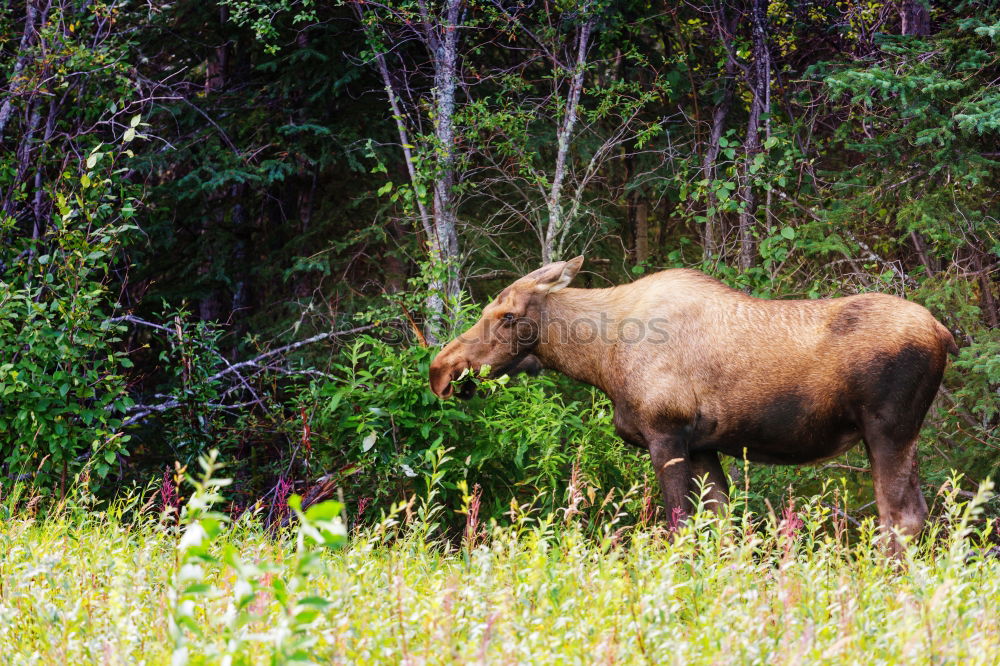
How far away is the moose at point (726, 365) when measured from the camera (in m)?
5.89

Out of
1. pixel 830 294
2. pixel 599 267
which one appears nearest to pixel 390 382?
pixel 830 294

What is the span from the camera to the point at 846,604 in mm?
3463

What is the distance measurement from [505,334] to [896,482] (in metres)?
2.51

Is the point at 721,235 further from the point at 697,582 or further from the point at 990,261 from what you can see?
the point at 697,582

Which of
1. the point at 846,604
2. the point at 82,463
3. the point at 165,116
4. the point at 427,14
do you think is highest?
the point at 427,14

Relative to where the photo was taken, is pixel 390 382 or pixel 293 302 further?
pixel 293 302

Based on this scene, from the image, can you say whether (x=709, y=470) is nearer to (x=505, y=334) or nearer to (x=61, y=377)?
(x=505, y=334)

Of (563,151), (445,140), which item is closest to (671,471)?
(563,151)

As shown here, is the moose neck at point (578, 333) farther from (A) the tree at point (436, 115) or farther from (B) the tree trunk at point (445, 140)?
(B) the tree trunk at point (445, 140)

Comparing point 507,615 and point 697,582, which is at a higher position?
point 507,615

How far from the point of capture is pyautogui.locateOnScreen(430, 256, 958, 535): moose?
5891mm

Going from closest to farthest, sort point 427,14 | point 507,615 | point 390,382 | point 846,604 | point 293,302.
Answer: point 507,615, point 846,604, point 390,382, point 427,14, point 293,302

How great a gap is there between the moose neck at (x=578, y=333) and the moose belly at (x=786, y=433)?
32.2 inches

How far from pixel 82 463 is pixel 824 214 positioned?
6128mm
